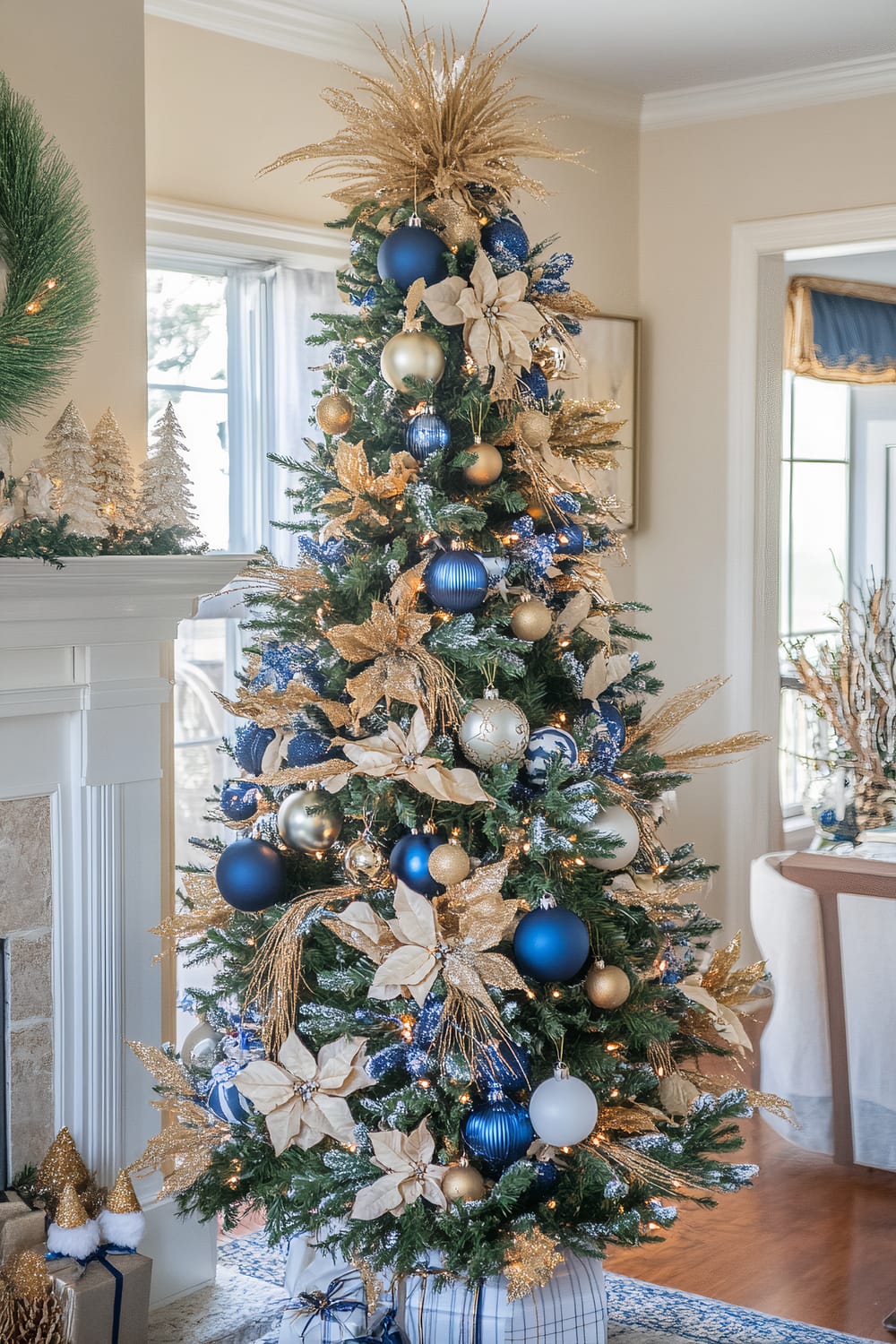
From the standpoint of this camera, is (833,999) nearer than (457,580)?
No

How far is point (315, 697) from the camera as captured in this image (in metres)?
2.12

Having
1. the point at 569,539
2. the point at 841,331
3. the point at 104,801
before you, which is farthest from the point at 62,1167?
the point at 841,331

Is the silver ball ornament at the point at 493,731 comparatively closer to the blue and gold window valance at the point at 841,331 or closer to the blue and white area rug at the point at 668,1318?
the blue and white area rug at the point at 668,1318

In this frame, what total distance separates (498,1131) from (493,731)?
1.87 ft

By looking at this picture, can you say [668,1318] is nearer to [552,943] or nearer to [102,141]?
[552,943]

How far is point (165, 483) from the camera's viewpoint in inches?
104

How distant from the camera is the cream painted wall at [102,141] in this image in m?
2.60

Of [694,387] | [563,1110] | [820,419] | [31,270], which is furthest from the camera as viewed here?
[820,419]

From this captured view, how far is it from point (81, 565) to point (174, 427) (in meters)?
0.38

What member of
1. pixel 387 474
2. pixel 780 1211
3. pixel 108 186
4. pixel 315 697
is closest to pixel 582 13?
pixel 108 186

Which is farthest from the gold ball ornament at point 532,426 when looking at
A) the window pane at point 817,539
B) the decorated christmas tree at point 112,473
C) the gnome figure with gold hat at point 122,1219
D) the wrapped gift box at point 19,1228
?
the window pane at point 817,539

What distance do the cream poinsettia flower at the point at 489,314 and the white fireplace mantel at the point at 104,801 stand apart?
28.7 inches

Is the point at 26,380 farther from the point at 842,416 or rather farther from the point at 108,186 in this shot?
the point at 842,416

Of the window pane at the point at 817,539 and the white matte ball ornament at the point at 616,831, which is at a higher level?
the window pane at the point at 817,539
